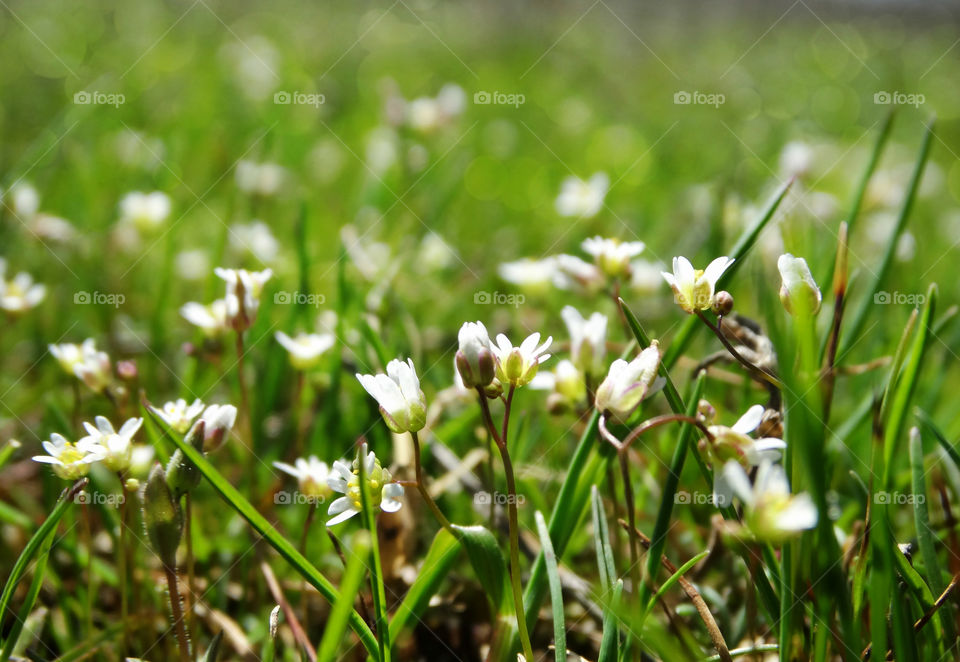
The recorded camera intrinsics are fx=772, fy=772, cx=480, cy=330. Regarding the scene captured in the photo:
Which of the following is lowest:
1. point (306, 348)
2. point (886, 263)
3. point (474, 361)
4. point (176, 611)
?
point (176, 611)

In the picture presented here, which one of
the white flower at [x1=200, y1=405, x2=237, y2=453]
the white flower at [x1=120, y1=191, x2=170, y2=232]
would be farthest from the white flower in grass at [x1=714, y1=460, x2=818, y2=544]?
the white flower at [x1=120, y1=191, x2=170, y2=232]

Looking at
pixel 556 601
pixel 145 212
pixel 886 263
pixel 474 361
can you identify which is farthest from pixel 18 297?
pixel 886 263

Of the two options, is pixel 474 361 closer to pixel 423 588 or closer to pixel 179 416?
pixel 423 588

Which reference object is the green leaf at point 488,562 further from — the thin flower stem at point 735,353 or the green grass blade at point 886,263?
the green grass blade at point 886,263

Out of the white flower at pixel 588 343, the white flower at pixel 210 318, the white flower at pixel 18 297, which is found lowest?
the white flower at pixel 588 343

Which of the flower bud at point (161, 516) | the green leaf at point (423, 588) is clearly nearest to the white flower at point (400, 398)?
the green leaf at point (423, 588)

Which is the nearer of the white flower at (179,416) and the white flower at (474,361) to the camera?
the white flower at (474,361)
